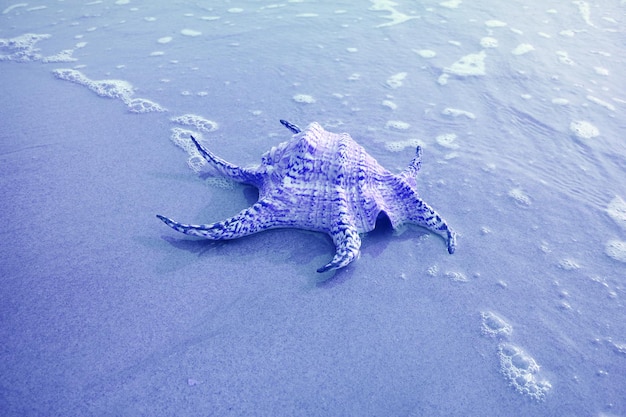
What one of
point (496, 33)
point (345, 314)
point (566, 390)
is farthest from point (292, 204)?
point (496, 33)

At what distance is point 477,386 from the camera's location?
85.9 inches

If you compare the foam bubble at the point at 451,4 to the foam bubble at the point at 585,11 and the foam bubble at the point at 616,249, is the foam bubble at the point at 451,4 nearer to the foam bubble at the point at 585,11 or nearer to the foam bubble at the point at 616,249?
the foam bubble at the point at 585,11

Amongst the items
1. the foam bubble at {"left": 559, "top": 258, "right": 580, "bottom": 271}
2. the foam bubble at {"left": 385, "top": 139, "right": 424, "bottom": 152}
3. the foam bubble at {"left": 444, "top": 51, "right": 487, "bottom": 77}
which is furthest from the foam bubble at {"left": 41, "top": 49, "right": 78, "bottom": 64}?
the foam bubble at {"left": 559, "top": 258, "right": 580, "bottom": 271}

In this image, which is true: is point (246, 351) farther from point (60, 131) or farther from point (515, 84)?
point (515, 84)

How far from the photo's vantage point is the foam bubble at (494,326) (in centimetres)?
242

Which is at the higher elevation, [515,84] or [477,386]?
[515,84]

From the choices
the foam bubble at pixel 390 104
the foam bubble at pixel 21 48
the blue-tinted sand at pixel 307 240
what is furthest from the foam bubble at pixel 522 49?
the foam bubble at pixel 21 48

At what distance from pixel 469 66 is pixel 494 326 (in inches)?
143

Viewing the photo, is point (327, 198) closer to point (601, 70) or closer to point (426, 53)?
point (426, 53)

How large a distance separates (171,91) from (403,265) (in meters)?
3.22

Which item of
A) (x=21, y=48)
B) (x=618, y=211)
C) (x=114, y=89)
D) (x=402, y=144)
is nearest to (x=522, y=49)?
(x=402, y=144)

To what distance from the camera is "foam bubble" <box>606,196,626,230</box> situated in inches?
124

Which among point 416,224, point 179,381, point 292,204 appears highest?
point 292,204

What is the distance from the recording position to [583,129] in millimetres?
4078
